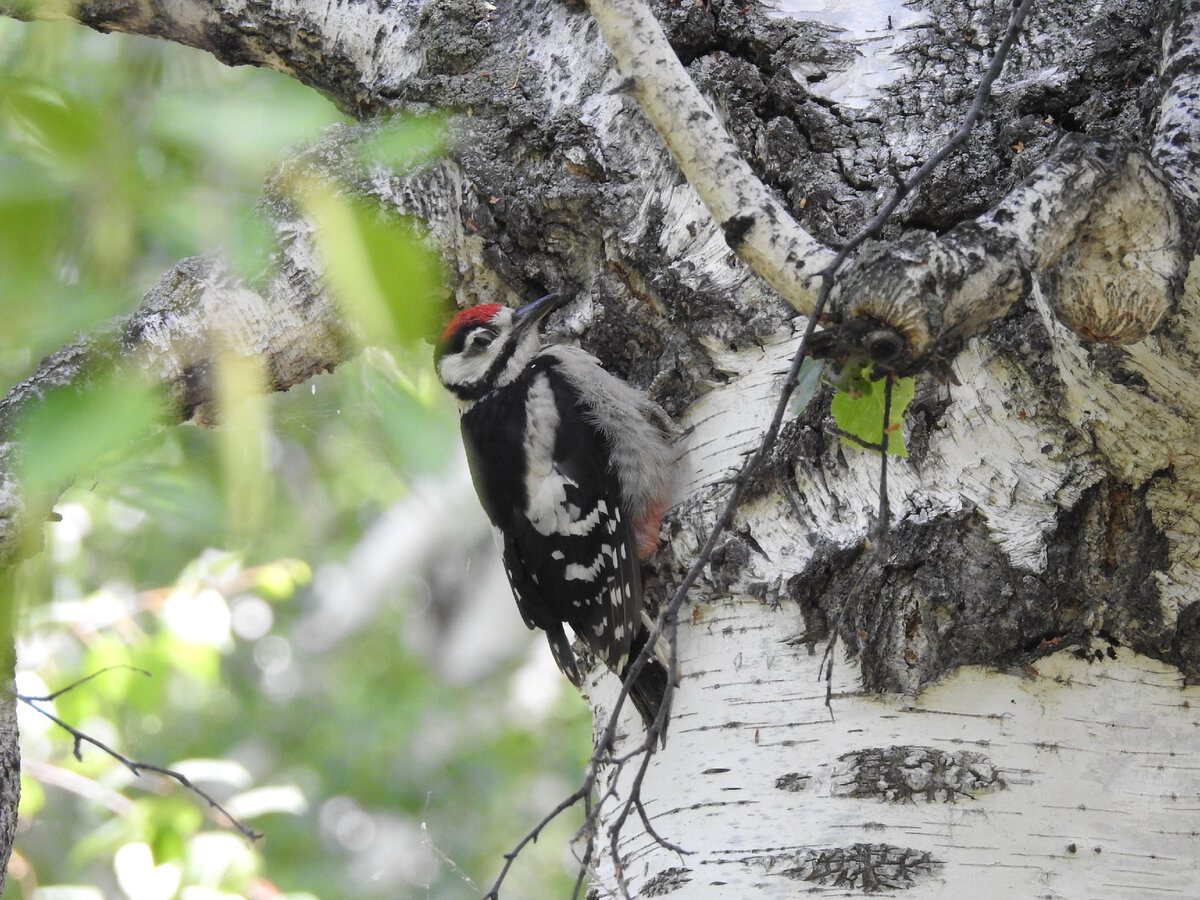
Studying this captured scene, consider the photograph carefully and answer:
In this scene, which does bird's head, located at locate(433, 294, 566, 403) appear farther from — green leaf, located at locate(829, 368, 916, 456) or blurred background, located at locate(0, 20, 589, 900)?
green leaf, located at locate(829, 368, 916, 456)

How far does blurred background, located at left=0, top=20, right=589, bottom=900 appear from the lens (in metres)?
1.17

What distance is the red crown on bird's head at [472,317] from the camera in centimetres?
229

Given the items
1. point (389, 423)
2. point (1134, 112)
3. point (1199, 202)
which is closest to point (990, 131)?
point (1134, 112)

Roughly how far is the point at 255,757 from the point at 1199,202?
4880 millimetres

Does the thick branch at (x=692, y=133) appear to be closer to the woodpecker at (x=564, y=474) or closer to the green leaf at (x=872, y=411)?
the green leaf at (x=872, y=411)

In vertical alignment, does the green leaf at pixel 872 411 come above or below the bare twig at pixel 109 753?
above

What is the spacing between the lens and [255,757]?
5309 millimetres

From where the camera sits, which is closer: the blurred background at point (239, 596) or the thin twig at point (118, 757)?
the blurred background at point (239, 596)

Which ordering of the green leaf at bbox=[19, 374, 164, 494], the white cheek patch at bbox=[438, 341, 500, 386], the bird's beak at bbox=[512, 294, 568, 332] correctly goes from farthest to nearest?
the white cheek patch at bbox=[438, 341, 500, 386] → the bird's beak at bbox=[512, 294, 568, 332] → the green leaf at bbox=[19, 374, 164, 494]

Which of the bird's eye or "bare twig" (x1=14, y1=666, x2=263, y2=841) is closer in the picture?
"bare twig" (x1=14, y1=666, x2=263, y2=841)

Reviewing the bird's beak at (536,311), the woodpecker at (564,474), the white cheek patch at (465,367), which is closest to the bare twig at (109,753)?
the woodpecker at (564,474)

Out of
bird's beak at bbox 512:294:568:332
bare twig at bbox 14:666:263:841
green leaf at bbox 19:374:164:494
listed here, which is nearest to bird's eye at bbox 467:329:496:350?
bird's beak at bbox 512:294:568:332

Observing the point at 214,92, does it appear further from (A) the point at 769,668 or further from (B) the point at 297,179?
(A) the point at 769,668

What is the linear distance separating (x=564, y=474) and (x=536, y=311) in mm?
416
